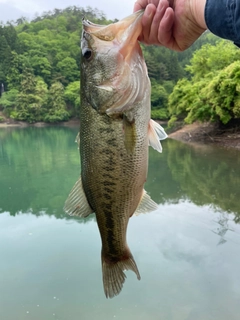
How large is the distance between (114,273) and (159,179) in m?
8.10

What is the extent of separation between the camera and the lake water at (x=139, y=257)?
153 inches

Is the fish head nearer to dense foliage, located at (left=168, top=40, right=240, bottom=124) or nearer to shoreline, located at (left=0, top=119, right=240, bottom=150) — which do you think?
shoreline, located at (left=0, top=119, right=240, bottom=150)

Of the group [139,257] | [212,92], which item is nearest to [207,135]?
[212,92]

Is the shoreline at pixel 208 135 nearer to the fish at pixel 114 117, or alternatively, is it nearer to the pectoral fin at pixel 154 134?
the pectoral fin at pixel 154 134

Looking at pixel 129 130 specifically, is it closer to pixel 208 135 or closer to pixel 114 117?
pixel 114 117

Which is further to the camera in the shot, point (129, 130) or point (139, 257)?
point (139, 257)

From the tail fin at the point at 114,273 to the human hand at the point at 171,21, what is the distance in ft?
3.34

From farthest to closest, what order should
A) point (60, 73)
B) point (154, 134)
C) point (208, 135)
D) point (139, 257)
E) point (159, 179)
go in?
point (60, 73), point (208, 135), point (159, 179), point (139, 257), point (154, 134)

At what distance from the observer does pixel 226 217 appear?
6.47 metres

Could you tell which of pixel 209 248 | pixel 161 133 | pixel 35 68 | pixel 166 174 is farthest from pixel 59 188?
pixel 35 68

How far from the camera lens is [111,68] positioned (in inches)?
52.3

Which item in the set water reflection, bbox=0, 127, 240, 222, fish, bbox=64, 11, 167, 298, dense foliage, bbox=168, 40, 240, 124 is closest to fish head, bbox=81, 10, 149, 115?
fish, bbox=64, 11, 167, 298

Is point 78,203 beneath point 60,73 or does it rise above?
above

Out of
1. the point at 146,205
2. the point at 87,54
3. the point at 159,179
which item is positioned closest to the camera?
the point at 87,54
